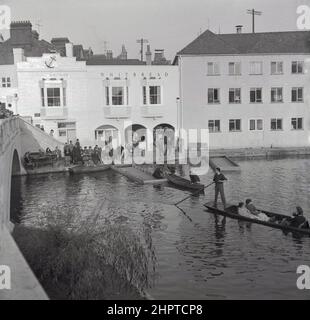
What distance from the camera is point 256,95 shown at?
56750mm

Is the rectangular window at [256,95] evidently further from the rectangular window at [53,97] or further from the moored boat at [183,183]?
the moored boat at [183,183]

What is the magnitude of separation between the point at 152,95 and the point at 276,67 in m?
14.3

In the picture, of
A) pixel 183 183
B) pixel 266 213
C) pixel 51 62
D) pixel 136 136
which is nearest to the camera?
pixel 266 213

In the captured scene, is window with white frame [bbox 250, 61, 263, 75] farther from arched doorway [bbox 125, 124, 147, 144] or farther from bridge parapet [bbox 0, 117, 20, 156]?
bridge parapet [bbox 0, 117, 20, 156]

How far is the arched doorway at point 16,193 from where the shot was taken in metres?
28.1

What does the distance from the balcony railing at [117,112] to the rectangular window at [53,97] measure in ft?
15.9

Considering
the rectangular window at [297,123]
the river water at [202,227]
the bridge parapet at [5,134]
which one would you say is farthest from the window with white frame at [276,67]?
the bridge parapet at [5,134]

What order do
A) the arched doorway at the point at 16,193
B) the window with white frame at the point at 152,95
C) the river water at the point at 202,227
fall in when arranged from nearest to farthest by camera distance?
the river water at the point at 202,227
the arched doorway at the point at 16,193
the window with white frame at the point at 152,95

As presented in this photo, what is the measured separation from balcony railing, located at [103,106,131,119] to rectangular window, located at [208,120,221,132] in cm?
910

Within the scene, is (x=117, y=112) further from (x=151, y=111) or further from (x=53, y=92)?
(x=53, y=92)

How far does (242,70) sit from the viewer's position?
5625 cm

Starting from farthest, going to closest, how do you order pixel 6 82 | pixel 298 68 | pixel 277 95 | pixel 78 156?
pixel 277 95 < pixel 298 68 < pixel 6 82 < pixel 78 156

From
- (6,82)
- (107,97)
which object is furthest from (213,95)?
(6,82)

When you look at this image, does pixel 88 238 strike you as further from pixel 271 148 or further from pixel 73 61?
pixel 271 148
